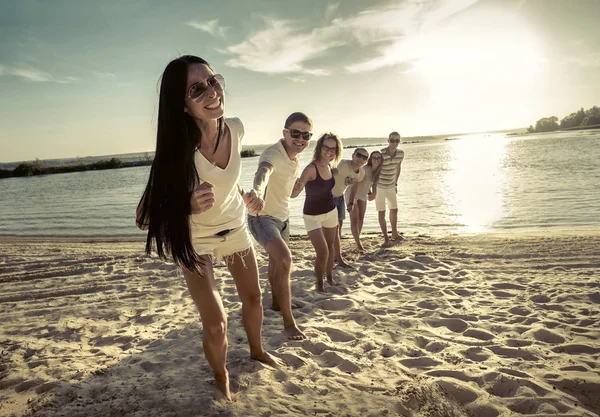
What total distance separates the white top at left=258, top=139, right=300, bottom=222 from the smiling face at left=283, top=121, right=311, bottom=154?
9 cm

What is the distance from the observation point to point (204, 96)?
92.4 inches

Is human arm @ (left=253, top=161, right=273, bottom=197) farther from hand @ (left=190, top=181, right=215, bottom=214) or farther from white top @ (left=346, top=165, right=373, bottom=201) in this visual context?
white top @ (left=346, top=165, right=373, bottom=201)

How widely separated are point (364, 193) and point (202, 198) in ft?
22.5

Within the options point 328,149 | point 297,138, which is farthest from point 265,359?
point 328,149

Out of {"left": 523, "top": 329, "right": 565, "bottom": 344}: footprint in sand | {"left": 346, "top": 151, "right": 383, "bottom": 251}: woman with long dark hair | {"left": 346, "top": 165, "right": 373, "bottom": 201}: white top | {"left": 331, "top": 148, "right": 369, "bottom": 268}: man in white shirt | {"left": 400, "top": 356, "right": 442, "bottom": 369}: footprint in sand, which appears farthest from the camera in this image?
{"left": 346, "top": 165, "right": 373, "bottom": 201}: white top

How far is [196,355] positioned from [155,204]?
201cm

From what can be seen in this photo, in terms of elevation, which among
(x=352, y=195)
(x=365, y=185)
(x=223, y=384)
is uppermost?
(x=365, y=185)

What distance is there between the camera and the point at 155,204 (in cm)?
229

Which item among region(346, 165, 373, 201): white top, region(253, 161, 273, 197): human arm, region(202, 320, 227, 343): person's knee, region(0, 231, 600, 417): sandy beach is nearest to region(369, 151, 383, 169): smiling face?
region(346, 165, 373, 201): white top

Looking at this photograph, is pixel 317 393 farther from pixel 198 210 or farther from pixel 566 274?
pixel 566 274

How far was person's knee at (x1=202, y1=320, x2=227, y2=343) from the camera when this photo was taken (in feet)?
8.42

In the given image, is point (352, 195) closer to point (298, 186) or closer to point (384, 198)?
point (384, 198)

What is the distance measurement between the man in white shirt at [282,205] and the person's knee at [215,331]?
55.1 inches

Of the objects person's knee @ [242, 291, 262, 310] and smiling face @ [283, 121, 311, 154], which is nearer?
person's knee @ [242, 291, 262, 310]
